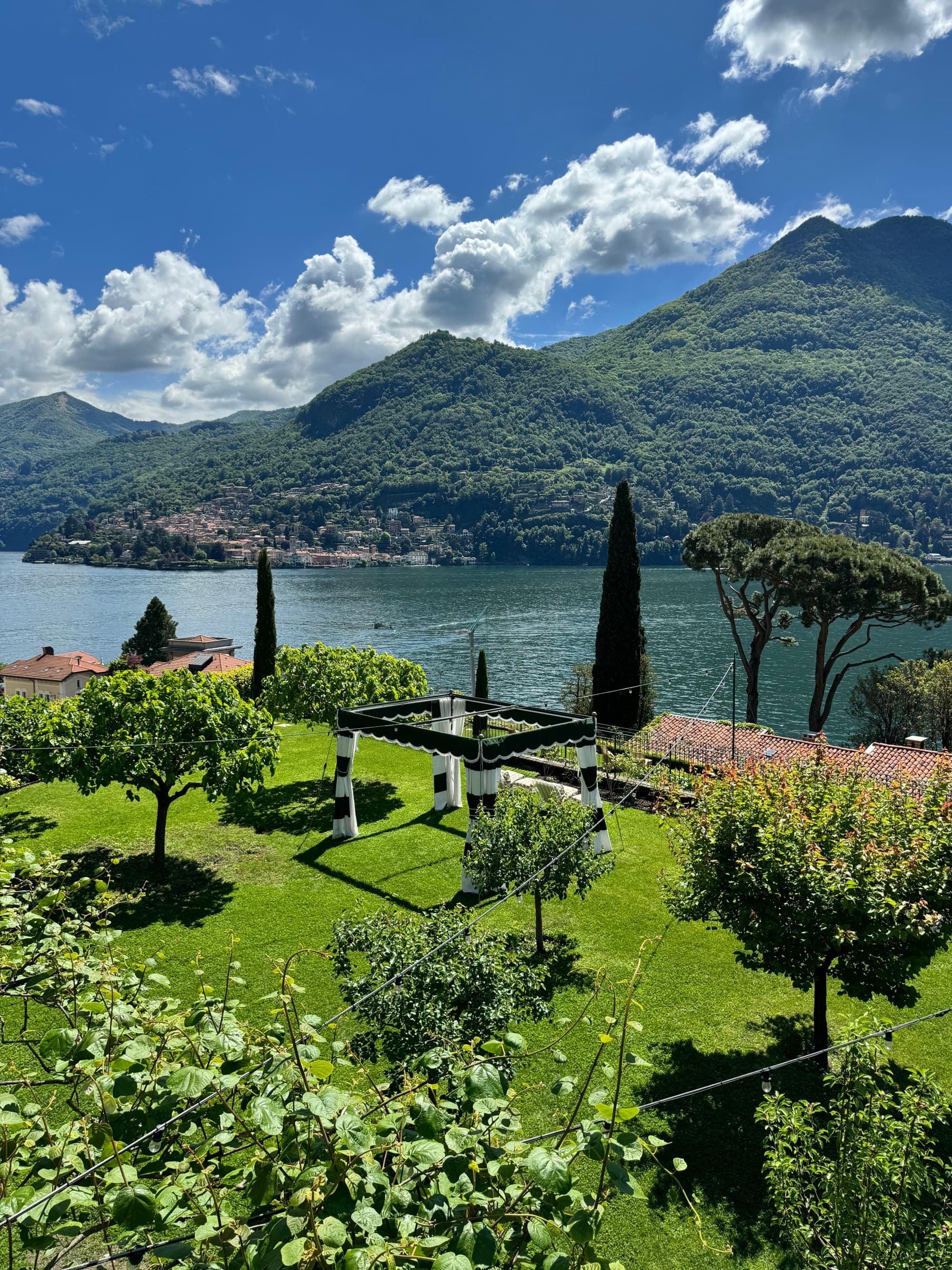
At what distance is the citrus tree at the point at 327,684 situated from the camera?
60.2ft

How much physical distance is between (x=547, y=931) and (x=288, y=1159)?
10537 millimetres

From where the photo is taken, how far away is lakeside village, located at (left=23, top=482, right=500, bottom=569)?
6688 inches

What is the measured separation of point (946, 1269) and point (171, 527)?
201m

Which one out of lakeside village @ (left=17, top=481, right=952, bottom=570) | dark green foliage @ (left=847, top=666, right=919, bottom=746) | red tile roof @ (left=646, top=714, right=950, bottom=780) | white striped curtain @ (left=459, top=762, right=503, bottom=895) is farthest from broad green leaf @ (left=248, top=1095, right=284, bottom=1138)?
lakeside village @ (left=17, top=481, right=952, bottom=570)

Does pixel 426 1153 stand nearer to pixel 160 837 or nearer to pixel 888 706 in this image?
pixel 160 837

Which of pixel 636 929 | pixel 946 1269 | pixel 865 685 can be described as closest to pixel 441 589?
pixel 865 685

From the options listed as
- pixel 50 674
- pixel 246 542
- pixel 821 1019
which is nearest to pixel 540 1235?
pixel 821 1019

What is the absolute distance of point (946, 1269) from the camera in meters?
3.53

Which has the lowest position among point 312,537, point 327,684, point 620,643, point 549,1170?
point 620,643

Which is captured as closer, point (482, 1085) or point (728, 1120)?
point (482, 1085)

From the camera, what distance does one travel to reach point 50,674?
49.5 metres

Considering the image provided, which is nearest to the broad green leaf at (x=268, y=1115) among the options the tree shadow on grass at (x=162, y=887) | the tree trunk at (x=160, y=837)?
the tree shadow on grass at (x=162, y=887)

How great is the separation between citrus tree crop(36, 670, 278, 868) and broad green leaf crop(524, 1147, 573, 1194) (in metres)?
11.8

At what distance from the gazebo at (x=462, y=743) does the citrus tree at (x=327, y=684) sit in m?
0.71
